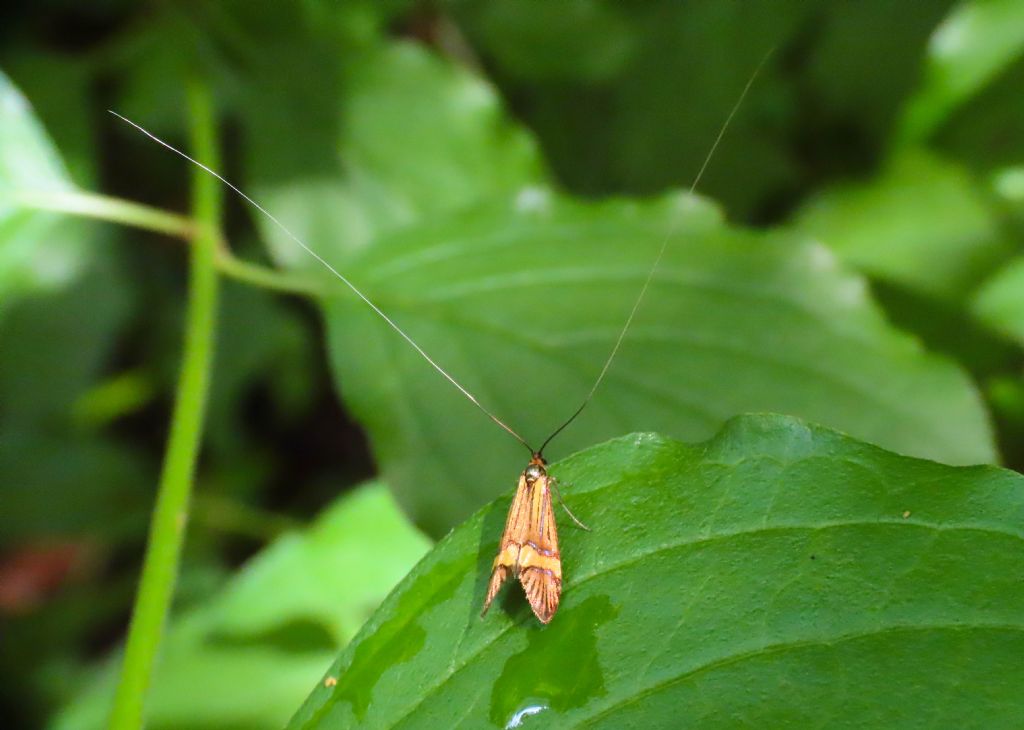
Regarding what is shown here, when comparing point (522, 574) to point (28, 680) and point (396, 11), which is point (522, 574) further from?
point (28, 680)

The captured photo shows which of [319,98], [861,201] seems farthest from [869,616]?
[319,98]

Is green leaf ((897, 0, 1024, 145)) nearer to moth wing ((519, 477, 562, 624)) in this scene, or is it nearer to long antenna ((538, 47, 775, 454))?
long antenna ((538, 47, 775, 454))

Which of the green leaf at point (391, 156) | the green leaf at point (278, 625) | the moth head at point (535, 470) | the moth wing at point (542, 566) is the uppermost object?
the green leaf at point (391, 156)

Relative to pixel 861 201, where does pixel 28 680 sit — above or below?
above

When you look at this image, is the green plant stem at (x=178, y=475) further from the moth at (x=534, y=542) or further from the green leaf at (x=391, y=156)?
the moth at (x=534, y=542)

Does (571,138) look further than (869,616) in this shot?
Yes

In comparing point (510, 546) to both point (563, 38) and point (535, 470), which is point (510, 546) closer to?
point (535, 470)

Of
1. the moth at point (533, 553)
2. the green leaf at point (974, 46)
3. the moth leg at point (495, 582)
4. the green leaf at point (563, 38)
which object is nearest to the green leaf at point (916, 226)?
the green leaf at point (974, 46)
